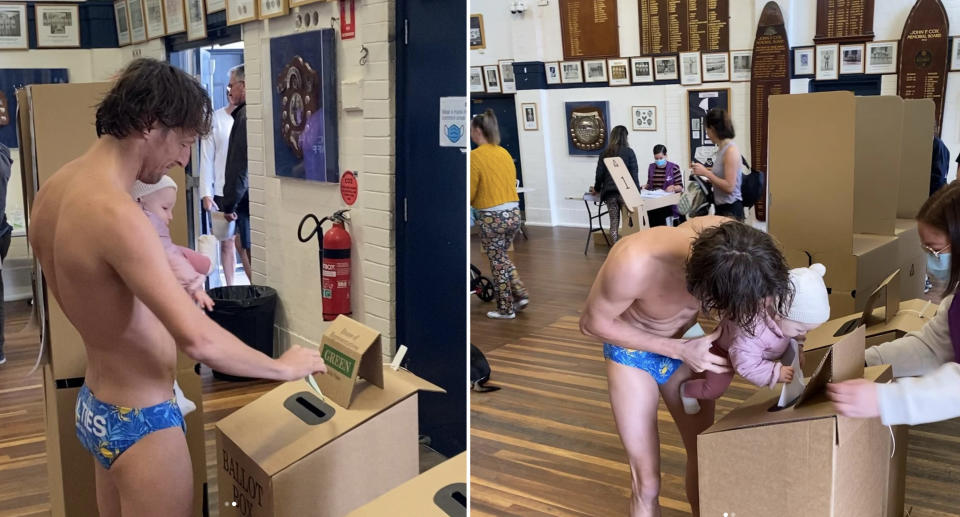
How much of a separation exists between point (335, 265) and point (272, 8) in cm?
145

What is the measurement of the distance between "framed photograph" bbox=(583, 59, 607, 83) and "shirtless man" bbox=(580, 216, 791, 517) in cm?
651

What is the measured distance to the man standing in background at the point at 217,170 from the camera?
229 inches

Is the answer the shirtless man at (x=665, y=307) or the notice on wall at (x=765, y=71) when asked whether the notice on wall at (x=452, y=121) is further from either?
the notice on wall at (x=765, y=71)

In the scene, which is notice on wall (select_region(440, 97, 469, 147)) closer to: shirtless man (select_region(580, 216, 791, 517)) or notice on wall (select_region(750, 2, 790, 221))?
shirtless man (select_region(580, 216, 791, 517))

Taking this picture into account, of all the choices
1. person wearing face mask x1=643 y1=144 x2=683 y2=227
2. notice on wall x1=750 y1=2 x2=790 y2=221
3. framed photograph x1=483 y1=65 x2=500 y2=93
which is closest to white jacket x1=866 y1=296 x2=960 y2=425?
person wearing face mask x1=643 y1=144 x2=683 y2=227

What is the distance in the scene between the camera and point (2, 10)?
7234 mm

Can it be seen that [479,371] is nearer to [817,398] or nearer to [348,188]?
[348,188]

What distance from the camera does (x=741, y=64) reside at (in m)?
8.07

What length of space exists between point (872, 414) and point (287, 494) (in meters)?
1.23

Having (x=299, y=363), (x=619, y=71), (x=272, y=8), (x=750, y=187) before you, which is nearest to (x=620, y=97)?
(x=619, y=71)

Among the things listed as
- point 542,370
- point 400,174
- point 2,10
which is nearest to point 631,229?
point 542,370

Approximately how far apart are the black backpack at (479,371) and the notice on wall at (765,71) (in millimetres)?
4164

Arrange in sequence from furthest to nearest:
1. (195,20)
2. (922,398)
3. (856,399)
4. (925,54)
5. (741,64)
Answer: (741,64) → (925,54) → (195,20) → (922,398) → (856,399)

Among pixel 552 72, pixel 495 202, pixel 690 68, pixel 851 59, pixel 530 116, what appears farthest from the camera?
pixel 530 116
